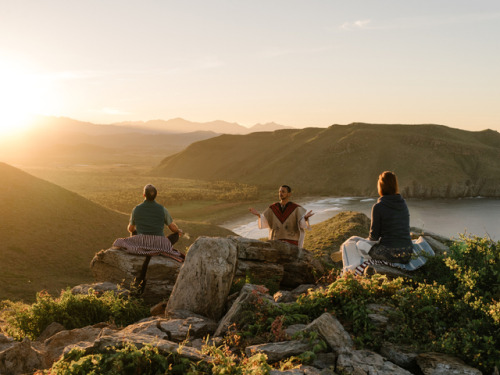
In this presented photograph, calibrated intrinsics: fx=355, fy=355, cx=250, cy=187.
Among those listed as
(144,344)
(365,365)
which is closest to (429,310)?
(365,365)

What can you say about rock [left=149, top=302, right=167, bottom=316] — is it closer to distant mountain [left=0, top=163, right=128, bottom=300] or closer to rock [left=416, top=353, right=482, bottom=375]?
rock [left=416, top=353, right=482, bottom=375]

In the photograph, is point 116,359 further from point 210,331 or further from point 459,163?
point 459,163

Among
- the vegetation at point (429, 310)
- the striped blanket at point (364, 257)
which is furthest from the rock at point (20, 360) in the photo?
the striped blanket at point (364, 257)

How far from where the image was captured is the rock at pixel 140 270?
29.9 feet

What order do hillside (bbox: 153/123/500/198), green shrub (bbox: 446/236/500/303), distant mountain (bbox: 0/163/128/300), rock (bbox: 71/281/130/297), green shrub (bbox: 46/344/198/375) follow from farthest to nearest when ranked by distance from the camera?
hillside (bbox: 153/123/500/198) → distant mountain (bbox: 0/163/128/300) → rock (bbox: 71/281/130/297) → green shrub (bbox: 446/236/500/303) → green shrub (bbox: 46/344/198/375)

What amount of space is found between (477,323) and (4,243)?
19.8 m

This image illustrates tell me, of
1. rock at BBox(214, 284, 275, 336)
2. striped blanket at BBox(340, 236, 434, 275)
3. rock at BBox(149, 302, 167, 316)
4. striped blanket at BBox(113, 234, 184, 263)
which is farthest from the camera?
striped blanket at BBox(113, 234, 184, 263)

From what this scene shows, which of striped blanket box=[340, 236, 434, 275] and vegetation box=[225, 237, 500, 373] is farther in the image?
striped blanket box=[340, 236, 434, 275]

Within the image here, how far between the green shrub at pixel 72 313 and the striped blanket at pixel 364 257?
465 cm

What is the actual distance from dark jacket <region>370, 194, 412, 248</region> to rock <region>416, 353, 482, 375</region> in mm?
3068

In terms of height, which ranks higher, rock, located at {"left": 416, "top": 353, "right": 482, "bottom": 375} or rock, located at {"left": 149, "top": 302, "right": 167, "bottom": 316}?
rock, located at {"left": 416, "top": 353, "right": 482, "bottom": 375}

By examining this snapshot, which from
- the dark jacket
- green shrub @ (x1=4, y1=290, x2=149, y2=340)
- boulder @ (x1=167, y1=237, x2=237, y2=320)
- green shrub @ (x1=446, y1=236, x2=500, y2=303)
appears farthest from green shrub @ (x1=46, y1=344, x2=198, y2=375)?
the dark jacket

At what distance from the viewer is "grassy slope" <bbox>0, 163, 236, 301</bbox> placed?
15.1 metres

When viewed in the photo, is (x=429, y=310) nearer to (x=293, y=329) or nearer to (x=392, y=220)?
(x=293, y=329)
